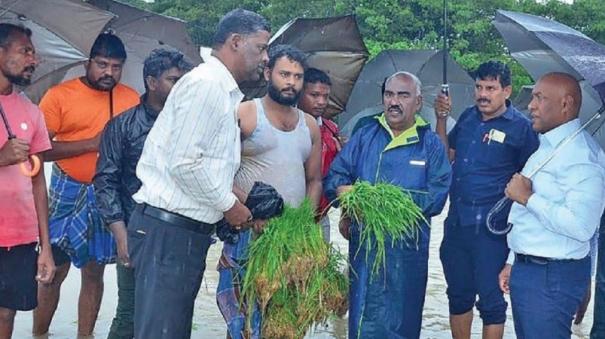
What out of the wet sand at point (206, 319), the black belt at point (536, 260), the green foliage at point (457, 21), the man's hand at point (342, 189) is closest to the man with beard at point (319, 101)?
the man's hand at point (342, 189)

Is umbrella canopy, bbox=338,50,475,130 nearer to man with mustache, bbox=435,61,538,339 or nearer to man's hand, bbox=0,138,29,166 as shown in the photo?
man with mustache, bbox=435,61,538,339

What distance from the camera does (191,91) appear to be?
11.2 feet

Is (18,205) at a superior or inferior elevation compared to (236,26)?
inferior

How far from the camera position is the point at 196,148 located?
339 centimetres

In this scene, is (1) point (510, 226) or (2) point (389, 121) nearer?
(1) point (510, 226)

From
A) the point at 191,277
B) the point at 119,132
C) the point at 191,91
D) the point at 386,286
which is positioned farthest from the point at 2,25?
the point at 386,286

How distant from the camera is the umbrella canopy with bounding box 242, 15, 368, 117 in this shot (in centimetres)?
623

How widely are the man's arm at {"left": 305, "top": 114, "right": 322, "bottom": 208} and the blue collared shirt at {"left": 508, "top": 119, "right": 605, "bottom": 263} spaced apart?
1.23m

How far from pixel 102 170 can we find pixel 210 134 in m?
1.56

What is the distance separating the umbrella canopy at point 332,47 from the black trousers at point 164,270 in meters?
2.54

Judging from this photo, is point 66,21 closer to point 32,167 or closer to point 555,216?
point 32,167

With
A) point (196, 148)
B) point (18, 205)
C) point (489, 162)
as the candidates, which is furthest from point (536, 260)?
point (18, 205)

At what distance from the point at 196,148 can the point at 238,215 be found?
429 millimetres

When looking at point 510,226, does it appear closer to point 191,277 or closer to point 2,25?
point 191,277
